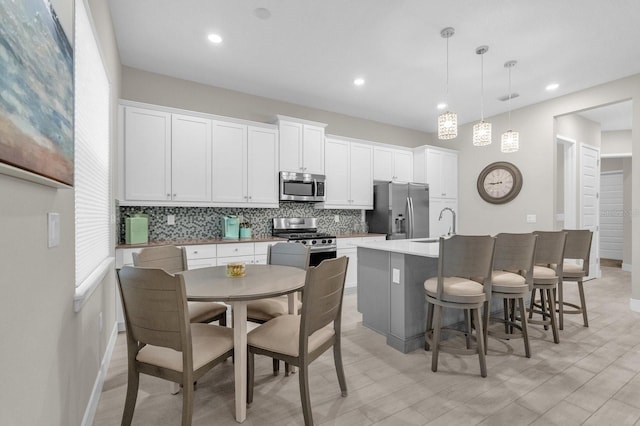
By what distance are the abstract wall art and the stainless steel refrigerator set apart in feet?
14.1

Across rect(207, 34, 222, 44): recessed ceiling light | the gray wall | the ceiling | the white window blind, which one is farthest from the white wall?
the gray wall

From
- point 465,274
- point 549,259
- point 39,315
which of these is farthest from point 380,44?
point 39,315

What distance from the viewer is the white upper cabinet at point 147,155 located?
11.0 feet

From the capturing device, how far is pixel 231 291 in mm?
1693

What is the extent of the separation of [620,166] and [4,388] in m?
9.92

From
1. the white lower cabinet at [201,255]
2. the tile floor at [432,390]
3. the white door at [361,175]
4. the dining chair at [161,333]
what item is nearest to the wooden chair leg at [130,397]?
the dining chair at [161,333]

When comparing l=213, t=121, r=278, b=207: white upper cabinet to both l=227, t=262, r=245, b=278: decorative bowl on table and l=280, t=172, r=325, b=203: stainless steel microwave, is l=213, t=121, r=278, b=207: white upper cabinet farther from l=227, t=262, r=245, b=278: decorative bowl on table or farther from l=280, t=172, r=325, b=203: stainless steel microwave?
l=227, t=262, r=245, b=278: decorative bowl on table

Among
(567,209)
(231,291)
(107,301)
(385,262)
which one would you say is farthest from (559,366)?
(567,209)

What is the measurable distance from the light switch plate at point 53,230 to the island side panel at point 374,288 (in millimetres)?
2348

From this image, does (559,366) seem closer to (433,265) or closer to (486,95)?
(433,265)

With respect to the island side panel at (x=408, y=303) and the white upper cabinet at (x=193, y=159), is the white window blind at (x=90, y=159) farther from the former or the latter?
the island side panel at (x=408, y=303)

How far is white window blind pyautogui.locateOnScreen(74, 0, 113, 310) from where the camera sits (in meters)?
1.73

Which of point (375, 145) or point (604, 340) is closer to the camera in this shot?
point (604, 340)

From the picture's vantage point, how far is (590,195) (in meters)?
5.52
